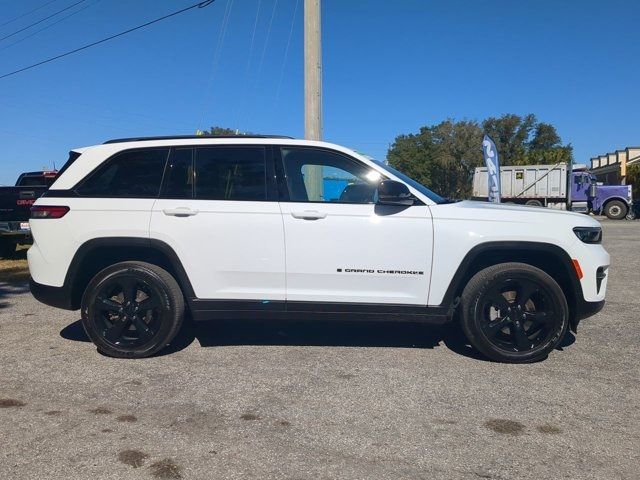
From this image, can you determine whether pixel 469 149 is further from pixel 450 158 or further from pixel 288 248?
pixel 288 248

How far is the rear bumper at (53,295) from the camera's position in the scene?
4.72 metres

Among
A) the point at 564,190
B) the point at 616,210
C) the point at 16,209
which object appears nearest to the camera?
the point at 16,209

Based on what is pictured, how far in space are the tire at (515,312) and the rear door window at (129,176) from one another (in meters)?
2.88

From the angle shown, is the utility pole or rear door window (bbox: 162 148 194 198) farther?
the utility pole

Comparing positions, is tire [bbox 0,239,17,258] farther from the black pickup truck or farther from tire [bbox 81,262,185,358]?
tire [bbox 81,262,185,358]

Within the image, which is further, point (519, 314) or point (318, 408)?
point (519, 314)

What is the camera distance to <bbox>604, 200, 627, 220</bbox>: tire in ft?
93.7

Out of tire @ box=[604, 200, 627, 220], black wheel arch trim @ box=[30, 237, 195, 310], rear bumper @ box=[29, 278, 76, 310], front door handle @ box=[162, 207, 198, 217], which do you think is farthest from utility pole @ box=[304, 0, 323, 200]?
tire @ box=[604, 200, 627, 220]

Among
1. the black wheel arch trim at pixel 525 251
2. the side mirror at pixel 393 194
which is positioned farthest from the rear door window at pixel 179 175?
the black wheel arch trim at pixel 525 251

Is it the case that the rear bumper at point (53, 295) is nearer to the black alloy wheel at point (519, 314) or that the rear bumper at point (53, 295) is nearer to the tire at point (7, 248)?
the black alloy wheel at point (519, 314)

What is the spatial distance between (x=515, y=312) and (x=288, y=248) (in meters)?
1.99

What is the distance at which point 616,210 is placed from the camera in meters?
28.6

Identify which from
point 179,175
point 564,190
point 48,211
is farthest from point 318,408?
point 564,190

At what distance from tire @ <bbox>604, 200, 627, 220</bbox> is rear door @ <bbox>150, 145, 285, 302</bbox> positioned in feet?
94.7
